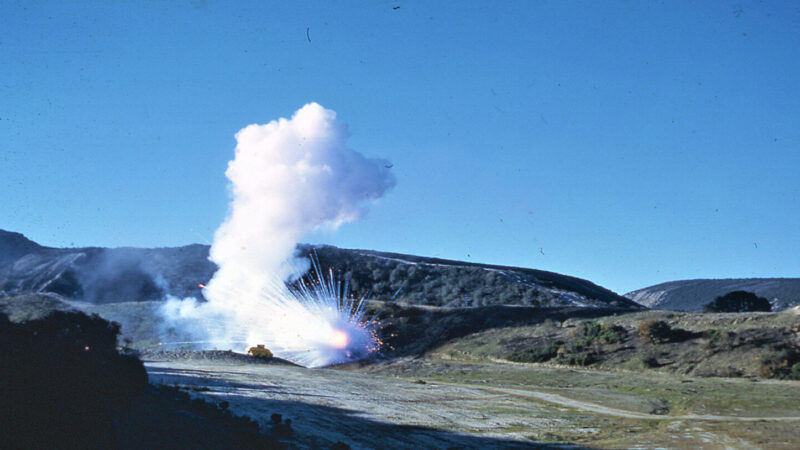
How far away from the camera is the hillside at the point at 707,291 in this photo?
118188mm

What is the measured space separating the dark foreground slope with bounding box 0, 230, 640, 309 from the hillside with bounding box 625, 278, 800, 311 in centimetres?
3573

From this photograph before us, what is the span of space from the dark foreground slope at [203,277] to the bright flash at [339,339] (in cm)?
2687

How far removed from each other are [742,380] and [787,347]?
6.47m

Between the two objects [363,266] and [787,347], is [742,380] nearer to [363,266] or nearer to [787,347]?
[787,347]

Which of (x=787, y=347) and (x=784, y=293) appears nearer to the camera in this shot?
(x=787, y=347)

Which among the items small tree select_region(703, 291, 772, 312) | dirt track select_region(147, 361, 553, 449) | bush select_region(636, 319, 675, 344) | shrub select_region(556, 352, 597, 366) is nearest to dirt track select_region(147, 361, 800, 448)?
dirt track select_region(147, 361, 553, 449)

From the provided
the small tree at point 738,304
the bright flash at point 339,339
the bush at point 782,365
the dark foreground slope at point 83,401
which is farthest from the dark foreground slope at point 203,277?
the dark foreground slope at point 83,401

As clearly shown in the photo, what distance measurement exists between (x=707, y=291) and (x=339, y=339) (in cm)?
10081

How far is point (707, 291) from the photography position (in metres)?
133

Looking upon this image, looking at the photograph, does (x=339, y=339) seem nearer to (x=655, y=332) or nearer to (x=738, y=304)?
(x=655, y=332)

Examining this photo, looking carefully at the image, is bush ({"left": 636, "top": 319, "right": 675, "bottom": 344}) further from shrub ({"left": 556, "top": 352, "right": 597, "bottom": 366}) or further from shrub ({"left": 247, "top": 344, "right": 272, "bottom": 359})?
shrub ({"left": 247, "top": 344, "right": 272, "bottom": 359})

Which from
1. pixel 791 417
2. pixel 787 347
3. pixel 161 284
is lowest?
pixel 791 417

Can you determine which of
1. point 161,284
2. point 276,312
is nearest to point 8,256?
point 161,284

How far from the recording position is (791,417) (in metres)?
28.4
